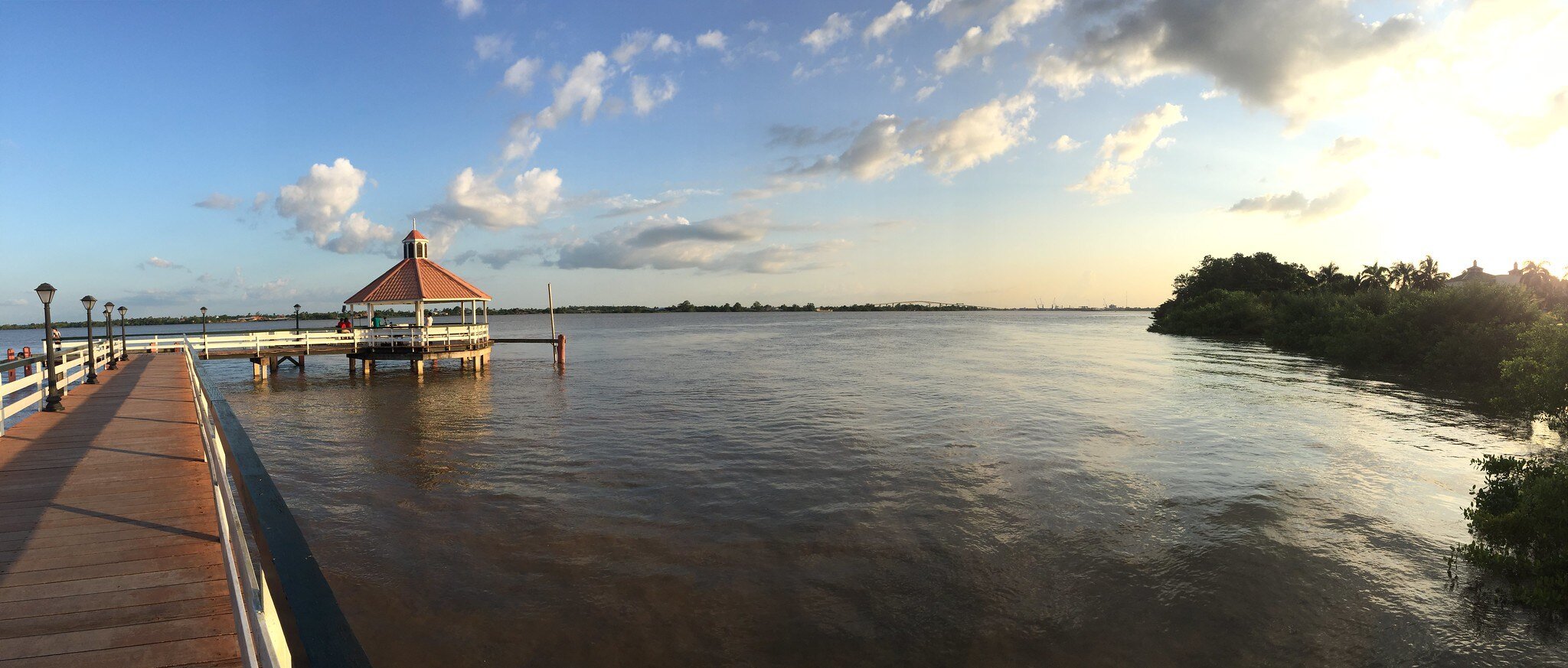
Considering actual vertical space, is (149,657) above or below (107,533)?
below

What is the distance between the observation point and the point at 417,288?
32.5 m

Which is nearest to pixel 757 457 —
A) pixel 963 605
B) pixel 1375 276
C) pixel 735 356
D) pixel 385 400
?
pixel 963 605

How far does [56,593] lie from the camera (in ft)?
16.0

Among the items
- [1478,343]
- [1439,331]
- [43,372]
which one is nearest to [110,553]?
[43,372]

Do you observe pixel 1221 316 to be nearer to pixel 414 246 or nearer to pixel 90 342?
pixel 414 246

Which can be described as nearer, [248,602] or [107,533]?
[248,602]

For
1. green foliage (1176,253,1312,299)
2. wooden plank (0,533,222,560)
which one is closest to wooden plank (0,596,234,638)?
wooden plank (0,533,222,560)

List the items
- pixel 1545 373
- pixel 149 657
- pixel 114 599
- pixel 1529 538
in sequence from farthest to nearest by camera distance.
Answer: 1. pixel 1545 373
2. pixel 1529 538
3. pixel 114 599
4. pixel 149 657

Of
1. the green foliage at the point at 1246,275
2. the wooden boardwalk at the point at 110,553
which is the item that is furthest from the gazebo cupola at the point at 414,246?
the green foliage at the point at 1246,275

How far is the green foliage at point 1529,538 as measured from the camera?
7805 millimetres

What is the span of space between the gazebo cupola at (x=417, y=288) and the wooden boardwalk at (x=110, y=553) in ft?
76.0

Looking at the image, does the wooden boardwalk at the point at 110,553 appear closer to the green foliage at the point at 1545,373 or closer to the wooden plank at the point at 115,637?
the wooden plank at the point at 115,637

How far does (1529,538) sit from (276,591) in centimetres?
1342

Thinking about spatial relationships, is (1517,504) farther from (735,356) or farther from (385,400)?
(735,356)
